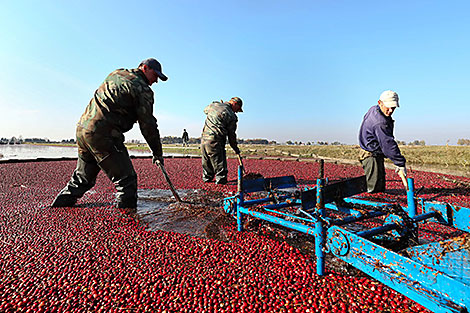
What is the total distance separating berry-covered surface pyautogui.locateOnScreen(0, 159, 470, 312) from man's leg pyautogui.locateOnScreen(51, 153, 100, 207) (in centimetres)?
79

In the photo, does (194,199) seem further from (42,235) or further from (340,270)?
(340,270)

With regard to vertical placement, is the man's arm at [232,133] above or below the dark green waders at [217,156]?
above

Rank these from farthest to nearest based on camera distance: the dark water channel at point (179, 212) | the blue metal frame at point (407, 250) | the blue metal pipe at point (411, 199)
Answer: the dark water channel at point (179, 212), the blue metal pipe at point (411, 199), the blue metal frame at point (407, 250)

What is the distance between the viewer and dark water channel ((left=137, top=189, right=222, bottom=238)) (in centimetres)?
368

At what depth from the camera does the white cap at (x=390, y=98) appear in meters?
3.84

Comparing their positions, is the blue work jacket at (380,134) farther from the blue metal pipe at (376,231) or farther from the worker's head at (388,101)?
the blue metal pipe at (376,231)

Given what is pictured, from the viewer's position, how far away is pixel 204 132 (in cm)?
701

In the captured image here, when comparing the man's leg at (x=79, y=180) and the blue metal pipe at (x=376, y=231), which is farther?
the man's leg at (x=79, y=180)

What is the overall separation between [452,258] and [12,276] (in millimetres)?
4043

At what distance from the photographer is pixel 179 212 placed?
4.46 metres

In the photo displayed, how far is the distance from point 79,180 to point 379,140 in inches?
212

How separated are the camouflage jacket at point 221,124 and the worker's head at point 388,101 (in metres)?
3.72

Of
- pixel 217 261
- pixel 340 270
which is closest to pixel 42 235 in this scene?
pixel 217 261

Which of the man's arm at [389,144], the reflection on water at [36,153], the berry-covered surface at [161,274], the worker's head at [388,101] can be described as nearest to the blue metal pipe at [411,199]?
the berry-covered surface at [161,274]
